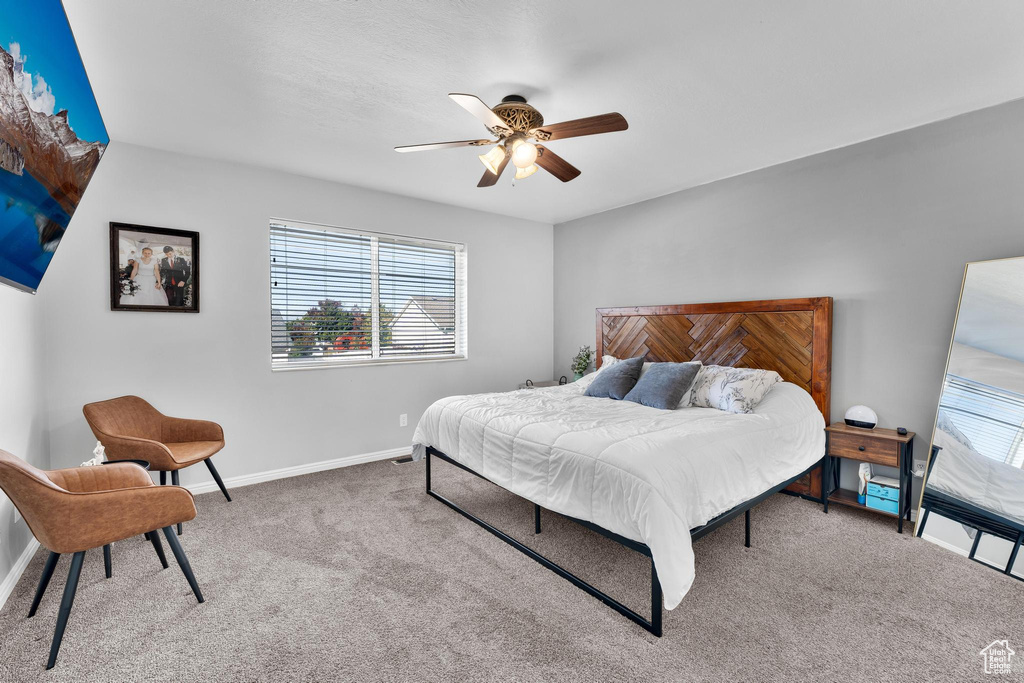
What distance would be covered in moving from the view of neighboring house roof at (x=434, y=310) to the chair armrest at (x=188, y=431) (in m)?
1.87

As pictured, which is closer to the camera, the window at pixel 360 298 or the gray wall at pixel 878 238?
the gray wall at pixel 878 238

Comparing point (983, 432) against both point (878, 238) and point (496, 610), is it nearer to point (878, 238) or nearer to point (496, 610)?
point (878, 238)

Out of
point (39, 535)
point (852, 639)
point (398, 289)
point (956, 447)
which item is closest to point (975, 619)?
point (852, 639)

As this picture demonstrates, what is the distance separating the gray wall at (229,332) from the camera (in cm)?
309

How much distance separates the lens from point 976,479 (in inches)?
101

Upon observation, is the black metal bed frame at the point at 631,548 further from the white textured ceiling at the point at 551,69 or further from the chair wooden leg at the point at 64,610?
the white textured ceiling at the point at 551,69

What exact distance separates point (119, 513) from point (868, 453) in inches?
163

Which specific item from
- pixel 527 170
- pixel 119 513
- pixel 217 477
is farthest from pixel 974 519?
pixel 217 477

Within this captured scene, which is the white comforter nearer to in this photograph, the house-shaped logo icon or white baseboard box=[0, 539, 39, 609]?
the house-shaped logo icon

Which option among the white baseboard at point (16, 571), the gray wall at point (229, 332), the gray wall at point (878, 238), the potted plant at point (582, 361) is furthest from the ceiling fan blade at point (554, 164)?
the white baseboard at point (16, 571)

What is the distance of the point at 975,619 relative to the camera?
6.57 feet

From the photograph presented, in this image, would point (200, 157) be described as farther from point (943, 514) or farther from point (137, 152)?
A: point (943, 514)

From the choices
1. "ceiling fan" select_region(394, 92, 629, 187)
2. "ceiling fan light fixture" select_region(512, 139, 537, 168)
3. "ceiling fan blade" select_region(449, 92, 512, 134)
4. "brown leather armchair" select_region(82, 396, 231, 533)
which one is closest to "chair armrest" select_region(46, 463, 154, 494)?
"brown leather armchair" select_region(82, 396, 231, 533)

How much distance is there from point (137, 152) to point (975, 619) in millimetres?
5557
